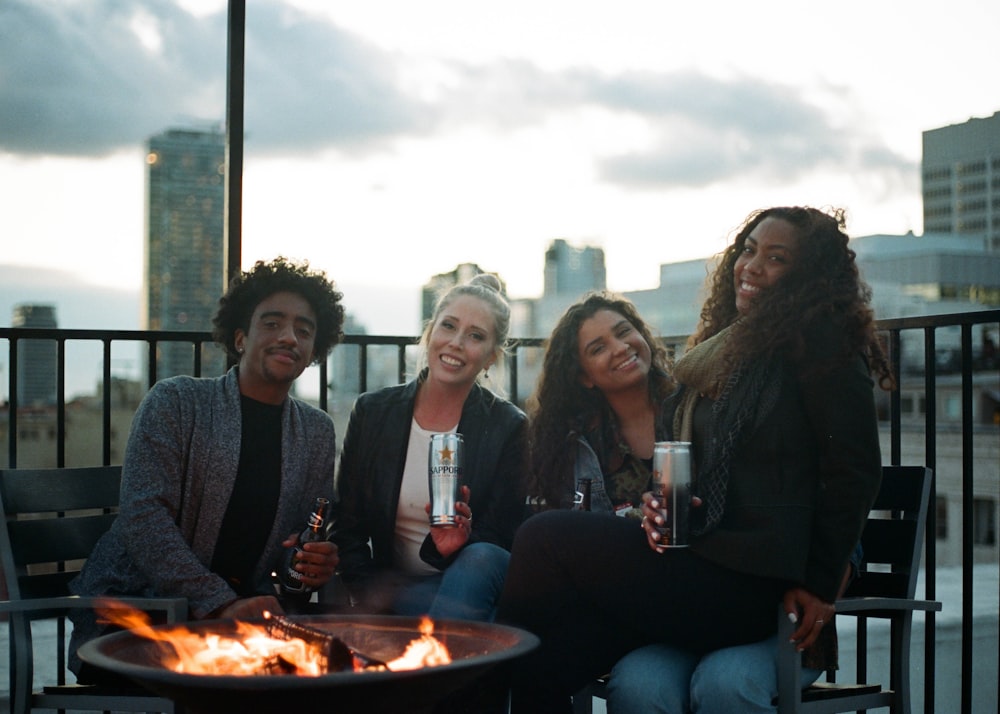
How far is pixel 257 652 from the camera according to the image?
71.7 inches

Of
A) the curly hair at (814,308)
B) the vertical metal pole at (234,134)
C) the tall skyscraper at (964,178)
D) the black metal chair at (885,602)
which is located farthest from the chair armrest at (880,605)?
the tall skyscraper at (964,178)

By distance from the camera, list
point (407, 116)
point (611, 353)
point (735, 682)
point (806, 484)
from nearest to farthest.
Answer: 1. point (735, 682)
2. point (806, 484)
3. point (611, 353)
4. point (407, 116)

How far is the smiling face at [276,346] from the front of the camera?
2.69 metres

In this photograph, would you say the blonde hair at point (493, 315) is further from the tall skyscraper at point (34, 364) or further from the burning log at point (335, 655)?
the burning log at point (335, 655)

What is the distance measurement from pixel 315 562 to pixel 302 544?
65 millimetres

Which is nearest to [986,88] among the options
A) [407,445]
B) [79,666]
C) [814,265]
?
[814,265]

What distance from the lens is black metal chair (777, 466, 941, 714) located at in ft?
6.79

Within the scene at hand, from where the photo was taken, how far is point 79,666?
2.37 meters

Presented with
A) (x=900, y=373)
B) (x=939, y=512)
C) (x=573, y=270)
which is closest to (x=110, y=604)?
(x=900, y=373)

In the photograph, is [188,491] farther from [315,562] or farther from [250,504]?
[315,562]

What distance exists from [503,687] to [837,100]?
24.1 feet

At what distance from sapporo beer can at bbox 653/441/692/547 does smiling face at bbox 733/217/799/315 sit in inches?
19.2

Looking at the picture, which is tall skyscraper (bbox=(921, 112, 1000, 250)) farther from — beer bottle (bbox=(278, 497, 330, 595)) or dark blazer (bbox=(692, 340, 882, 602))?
beer bottle (bbox=(278, 497, 330, 595))

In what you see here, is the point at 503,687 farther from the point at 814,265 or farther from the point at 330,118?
the point at 330,118
